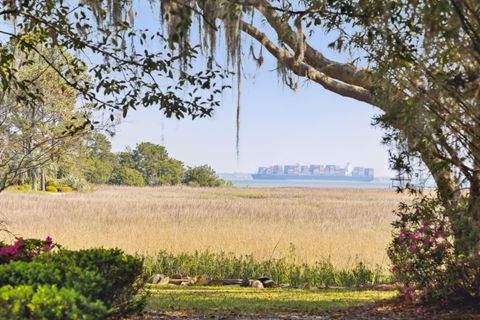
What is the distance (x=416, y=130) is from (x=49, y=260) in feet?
8.73

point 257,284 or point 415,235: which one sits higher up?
point 415,235

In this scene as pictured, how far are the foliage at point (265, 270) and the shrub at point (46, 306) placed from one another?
18.6ft

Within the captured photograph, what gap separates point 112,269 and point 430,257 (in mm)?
3090

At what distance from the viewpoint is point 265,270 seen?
9.02m

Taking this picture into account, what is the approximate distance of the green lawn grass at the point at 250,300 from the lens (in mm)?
6188

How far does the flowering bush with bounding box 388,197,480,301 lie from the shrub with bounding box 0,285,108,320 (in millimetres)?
3499

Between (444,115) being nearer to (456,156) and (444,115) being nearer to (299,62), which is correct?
(456,156)

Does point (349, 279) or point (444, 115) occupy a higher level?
point (444, 115)

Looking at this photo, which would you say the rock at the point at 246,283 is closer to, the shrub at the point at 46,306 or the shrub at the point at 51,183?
the shrub at the point at 46,306

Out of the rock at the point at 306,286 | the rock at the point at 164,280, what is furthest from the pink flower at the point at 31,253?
the rock at the point at 306,286

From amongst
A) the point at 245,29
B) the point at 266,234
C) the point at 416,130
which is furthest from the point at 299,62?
the point at 266,234

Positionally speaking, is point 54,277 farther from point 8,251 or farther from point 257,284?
point 257,284

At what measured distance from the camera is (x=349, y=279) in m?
8.62

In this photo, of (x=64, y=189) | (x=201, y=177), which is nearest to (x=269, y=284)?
(x=64, y=189)
